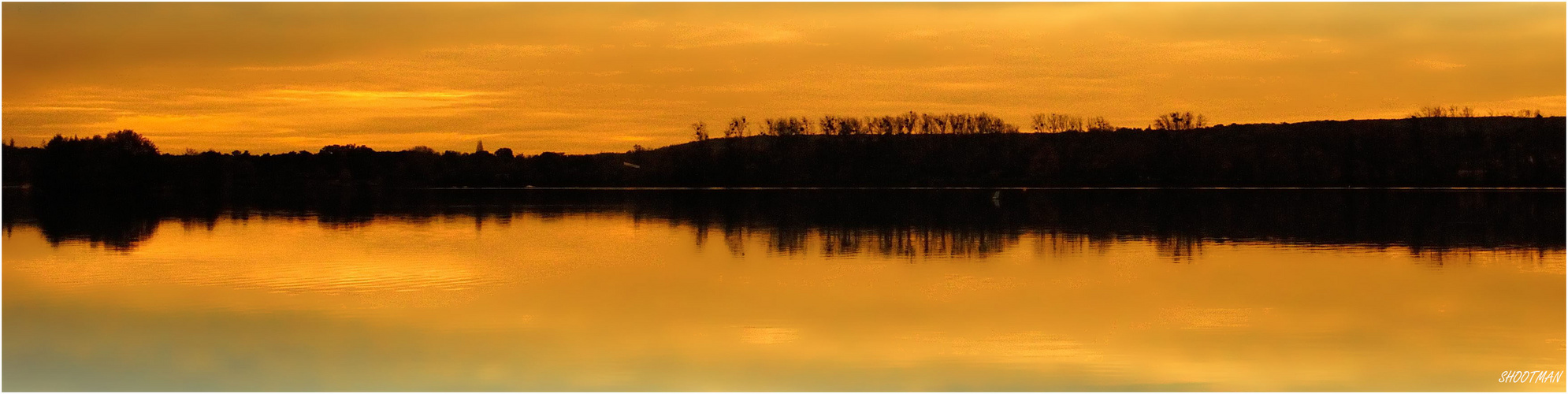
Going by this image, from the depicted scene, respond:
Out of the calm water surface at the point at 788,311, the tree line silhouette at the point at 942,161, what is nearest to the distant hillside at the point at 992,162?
the tree line silhouette at the point at 942,161

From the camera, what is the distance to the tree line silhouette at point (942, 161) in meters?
98.8

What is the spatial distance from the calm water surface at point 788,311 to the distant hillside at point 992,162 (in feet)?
263

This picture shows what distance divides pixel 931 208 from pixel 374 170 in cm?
8024

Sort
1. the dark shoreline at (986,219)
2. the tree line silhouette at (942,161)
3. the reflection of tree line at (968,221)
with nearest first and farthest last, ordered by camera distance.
A: the reflection of tree line at (968,221) < the dark shoreline at (986,219) < the tree line silhouette at (942,161)

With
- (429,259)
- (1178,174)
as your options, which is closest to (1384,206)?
(429,259)

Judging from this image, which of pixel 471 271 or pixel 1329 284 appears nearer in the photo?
pixel 1329 284

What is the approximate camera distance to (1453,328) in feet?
42.9

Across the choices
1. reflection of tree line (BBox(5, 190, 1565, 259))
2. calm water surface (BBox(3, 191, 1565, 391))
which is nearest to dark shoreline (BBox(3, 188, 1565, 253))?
reflection of tree line (BBox(5, 190, 1565, 259))

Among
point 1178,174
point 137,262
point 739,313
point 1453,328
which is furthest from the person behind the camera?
point 1178,174

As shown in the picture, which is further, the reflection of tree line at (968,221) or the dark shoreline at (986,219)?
the dark shoreline at (986,219)

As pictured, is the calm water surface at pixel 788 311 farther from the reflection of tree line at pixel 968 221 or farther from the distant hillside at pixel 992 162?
the distant hillside at pixel 992 162

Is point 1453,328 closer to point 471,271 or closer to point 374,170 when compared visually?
point 471,271

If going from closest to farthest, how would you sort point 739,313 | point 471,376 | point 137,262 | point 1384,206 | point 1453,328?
point 471,376, point 1453,328, point 739,313, point 137,262, point 1384,206

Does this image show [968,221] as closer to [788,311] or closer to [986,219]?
[986,219]
